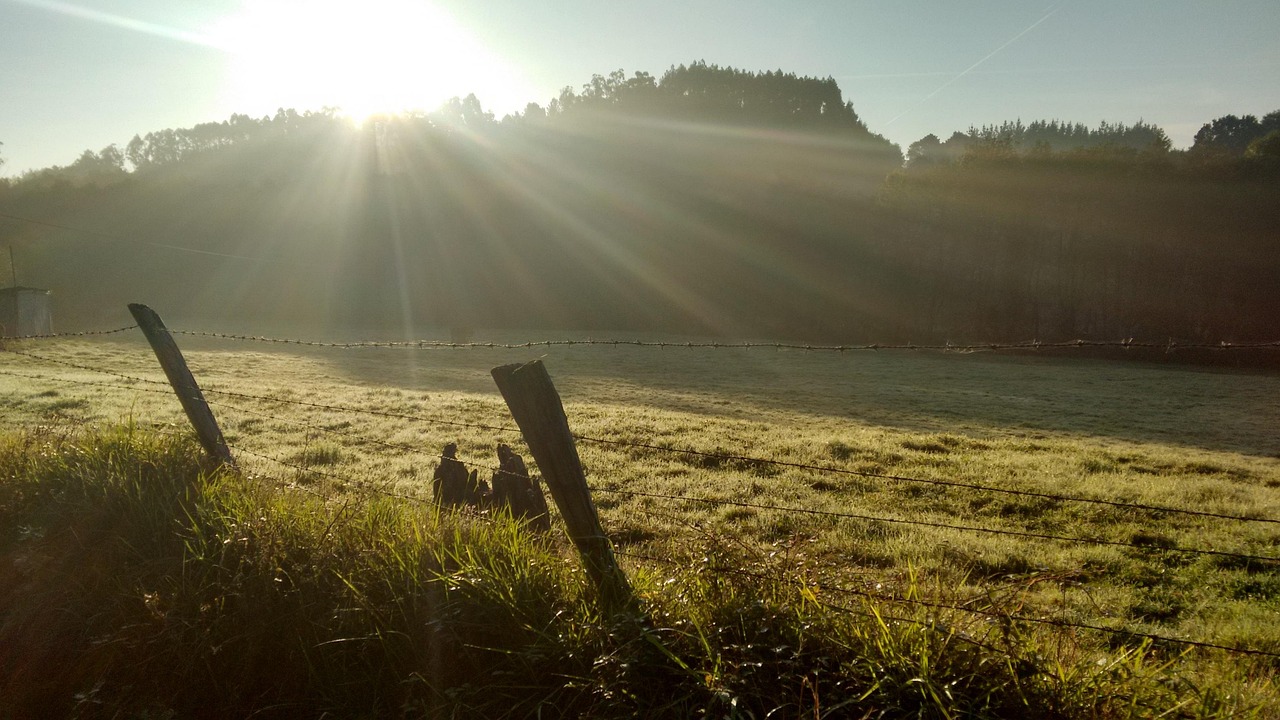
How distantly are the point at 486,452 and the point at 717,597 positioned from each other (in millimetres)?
7250

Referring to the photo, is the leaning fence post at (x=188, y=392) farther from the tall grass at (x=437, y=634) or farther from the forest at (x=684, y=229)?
the forest at (x=684, y=229)

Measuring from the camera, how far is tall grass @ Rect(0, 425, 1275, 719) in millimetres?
2553

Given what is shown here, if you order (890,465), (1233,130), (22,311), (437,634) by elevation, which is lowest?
(890,465)

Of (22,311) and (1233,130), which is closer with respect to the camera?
(22,311)

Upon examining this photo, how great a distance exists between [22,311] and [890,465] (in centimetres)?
3498

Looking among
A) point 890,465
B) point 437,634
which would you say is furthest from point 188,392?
point 890,465

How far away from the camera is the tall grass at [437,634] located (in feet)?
8.38

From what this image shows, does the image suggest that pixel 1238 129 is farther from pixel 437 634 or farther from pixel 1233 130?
pixel 437 634

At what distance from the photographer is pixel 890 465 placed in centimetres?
961

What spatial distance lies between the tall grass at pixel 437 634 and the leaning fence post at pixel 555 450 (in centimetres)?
18

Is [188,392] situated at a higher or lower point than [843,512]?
higher

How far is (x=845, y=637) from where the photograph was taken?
8.99ft

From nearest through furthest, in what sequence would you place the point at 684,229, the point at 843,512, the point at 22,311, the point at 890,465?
the point at 843,512 → the point at 890,465 → the point at 22,311 → the point at 684,229

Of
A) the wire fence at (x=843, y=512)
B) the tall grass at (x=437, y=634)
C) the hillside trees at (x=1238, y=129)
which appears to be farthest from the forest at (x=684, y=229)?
the tall grass at (x=437, y=634)
